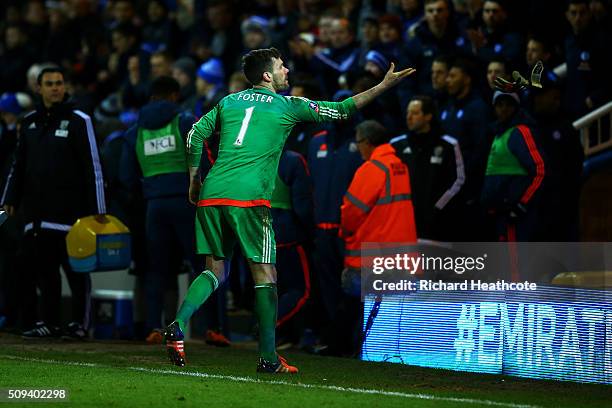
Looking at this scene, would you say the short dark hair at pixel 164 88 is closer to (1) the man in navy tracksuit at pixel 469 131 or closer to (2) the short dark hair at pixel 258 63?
(1) the man in navy tracksuit at pixel 469 131

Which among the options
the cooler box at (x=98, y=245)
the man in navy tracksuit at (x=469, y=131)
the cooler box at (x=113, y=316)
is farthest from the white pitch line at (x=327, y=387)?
the man in navy tracksuit at (x=469, y=131)

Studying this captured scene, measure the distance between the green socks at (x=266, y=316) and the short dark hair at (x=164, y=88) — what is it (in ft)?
11.9

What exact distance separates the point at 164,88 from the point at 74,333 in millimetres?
2312

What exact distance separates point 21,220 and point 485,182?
16.6 feet

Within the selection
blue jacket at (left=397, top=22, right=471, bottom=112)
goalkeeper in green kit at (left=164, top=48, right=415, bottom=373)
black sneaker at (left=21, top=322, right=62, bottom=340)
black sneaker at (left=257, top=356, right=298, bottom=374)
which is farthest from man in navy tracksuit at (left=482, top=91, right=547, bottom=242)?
black sneaker at (left=21, top=322, right=62, bottom=340)

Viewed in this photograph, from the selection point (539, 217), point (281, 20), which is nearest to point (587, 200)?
point (539, 217)

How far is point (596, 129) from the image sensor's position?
1238cm

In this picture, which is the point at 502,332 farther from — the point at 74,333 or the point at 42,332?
the point at 42,332

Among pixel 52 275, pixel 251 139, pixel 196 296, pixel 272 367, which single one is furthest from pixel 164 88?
pixel 272 367

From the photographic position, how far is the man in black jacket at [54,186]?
1152 centimetres

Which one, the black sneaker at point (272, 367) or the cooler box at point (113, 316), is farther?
the cooler box at point (113, 316)

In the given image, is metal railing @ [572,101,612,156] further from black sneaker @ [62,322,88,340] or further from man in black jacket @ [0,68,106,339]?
black sneaker @ [62,322,88,340]

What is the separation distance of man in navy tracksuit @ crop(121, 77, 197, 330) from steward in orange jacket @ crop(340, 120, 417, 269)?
5.60 feet

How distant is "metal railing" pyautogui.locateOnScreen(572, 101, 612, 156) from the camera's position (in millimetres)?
11922
